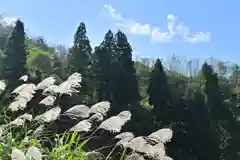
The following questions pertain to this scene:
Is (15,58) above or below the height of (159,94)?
above

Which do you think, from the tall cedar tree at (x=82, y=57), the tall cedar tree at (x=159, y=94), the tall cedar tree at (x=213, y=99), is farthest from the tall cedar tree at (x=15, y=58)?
the tall cedar tree at (x=213, y=99)

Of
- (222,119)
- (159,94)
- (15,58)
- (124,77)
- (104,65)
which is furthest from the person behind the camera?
(104,65)

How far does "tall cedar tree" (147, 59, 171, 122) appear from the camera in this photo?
23.7 meters

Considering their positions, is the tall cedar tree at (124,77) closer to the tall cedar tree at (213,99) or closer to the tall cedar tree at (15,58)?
the tall cedar tree at (213,99)

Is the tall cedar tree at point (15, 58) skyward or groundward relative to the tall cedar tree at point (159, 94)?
skyward

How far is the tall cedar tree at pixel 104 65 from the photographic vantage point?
24094 millimetres

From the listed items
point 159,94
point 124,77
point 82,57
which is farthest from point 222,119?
point 82,57

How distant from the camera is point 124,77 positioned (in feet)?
79.6

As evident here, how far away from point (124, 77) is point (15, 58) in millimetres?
6034

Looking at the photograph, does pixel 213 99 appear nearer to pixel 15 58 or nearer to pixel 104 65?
pixel 104 65

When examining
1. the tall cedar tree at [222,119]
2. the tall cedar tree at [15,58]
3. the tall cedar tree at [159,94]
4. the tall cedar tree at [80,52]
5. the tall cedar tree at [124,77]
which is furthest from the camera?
the tall cedar tree at [80,52]

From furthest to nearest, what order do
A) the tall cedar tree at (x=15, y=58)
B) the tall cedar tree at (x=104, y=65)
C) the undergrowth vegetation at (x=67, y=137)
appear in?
1. the tall cedar tree at (x=104, y=65)
2. the tall cedar tree at (x=15, y=58)
3. the undergrowth vegetation at (x=67, y=137)

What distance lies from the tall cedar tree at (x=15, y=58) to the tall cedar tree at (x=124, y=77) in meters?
5.14

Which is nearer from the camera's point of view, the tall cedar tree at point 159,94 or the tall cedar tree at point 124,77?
the tall cedar tree at point 124,77
